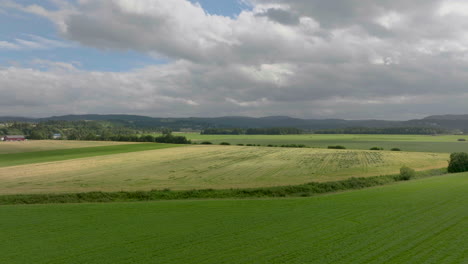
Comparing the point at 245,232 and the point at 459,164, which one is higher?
the point at 459,164

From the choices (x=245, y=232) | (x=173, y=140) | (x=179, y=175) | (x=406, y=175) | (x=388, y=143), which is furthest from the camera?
(x=173, y=140)

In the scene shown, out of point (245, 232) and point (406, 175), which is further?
point (406, 175)

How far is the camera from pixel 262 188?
38.2 meters

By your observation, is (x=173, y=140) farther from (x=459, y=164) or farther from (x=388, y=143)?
(x=459, y=164)

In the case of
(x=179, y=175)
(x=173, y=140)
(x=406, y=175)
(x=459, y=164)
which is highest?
(x=173, y=140)

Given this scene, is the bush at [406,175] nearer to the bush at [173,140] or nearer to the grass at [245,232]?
the grass at [245,232]

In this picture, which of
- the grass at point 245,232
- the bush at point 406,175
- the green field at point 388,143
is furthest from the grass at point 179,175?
the green field at point 388,143

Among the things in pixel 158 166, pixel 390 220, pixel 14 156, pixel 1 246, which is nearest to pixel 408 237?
pixel 390 220

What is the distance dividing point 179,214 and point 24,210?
45.7 feet

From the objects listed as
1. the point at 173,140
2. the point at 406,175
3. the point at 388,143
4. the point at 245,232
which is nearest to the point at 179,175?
the point at 245,232

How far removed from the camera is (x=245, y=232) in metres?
19.8

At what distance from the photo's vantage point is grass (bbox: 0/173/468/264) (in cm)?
1555

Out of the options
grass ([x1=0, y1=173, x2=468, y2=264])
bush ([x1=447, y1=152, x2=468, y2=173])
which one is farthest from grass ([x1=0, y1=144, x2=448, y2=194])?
grass ([x1=0, y1=173, x2=468, y2=264])

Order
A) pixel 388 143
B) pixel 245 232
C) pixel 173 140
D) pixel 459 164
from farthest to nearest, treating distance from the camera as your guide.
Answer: pixel 173 140
pixel 388 143
pixel 459 164
pixel 245 232
